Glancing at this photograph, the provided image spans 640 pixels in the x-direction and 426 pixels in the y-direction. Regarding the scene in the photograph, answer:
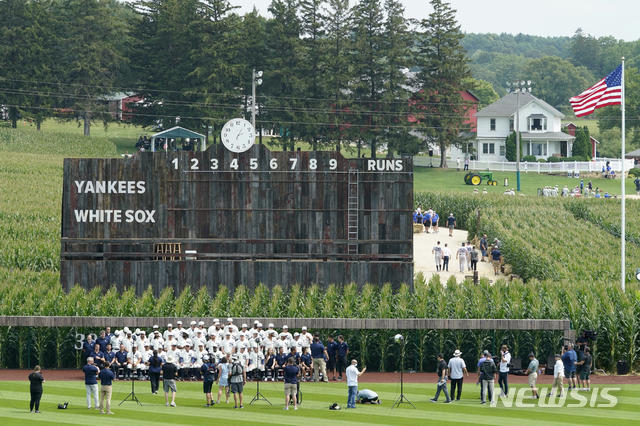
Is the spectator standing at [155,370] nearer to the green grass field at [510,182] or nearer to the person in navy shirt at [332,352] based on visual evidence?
the person in navy shirt at [332,352]

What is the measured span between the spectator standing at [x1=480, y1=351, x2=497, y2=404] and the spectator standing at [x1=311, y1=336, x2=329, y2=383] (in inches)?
205

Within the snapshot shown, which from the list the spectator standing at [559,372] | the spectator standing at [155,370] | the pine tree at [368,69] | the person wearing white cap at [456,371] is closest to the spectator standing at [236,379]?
the spectator standing at [155,370]

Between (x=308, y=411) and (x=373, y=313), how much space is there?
7.71 metres

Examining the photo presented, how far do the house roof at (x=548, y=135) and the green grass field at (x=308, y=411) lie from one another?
3055 inches

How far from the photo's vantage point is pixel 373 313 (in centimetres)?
2916

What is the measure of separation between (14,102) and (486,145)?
55709mm

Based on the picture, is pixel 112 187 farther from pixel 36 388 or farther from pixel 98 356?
pixel 36 388

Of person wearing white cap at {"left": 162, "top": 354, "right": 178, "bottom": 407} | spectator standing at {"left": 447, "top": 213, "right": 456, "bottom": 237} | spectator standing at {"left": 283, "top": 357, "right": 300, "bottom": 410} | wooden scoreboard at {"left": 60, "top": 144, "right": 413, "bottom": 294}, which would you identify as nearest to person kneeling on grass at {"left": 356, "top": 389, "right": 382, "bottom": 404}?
spectator standing at {"left": 283, "top": 357, "right": 300, "bottom": 410}

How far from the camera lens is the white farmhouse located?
101 metres

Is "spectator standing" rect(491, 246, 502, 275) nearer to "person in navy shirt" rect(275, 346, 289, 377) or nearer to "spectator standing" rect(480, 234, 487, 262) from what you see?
"spectator standing" rect(480, 234, 487, 262)

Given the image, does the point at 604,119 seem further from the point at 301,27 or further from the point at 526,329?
the point at 526,329

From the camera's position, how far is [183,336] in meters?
25.6

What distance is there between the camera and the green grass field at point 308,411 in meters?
20.7

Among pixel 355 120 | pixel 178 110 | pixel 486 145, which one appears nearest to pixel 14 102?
pixel 178 110
